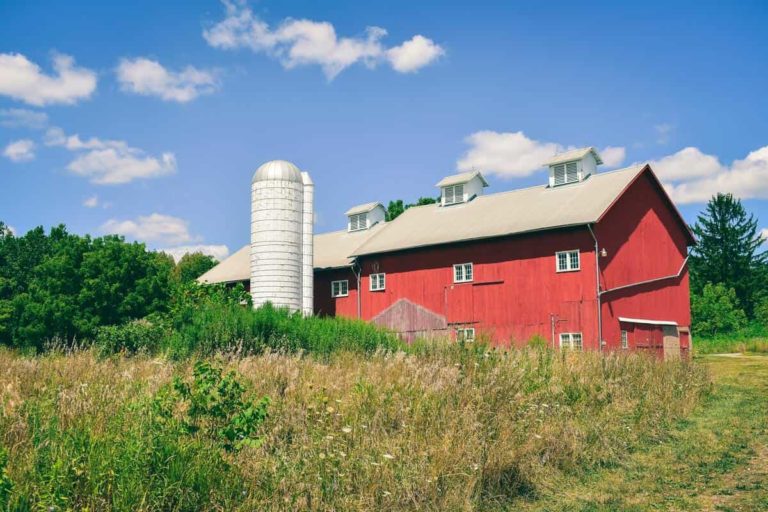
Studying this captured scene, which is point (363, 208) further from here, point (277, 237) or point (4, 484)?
point (4, 484)

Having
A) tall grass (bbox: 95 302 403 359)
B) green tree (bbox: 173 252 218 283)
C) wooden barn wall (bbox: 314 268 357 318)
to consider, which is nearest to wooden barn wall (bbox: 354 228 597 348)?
wooden barn wall (bbox: 314 268 357 318)

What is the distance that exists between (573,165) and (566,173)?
0.51 m

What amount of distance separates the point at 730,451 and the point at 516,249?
19352 millimetres

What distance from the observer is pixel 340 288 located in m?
38.2

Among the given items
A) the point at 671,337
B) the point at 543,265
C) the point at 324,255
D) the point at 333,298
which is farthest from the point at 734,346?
the point at 324,255

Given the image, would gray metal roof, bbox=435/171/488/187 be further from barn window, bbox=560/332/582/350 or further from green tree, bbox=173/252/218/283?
green tree, bbox=173/252/218/283

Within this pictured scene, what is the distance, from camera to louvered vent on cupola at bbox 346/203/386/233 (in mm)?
42594

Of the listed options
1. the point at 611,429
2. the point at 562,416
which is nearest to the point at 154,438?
the point at 562,416

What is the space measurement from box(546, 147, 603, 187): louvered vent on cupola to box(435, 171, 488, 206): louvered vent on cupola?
4845 millimetres

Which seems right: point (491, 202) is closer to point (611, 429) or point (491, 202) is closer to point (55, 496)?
point (611, 429)

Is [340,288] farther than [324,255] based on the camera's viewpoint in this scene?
No

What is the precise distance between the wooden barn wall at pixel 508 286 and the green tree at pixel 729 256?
135 ft

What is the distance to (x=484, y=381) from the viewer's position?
10250mm

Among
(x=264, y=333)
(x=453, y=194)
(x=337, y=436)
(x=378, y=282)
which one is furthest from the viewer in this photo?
(x=453, y=194)
